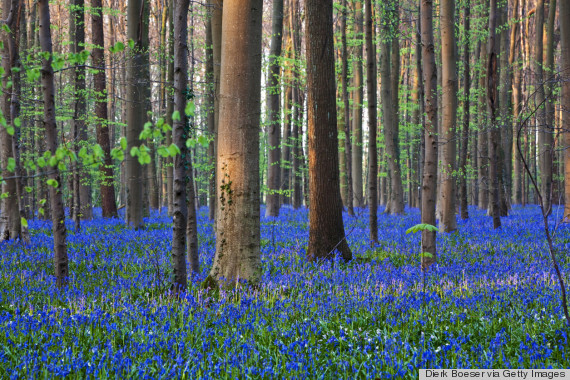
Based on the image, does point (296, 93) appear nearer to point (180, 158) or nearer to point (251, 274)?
point (251, 274)

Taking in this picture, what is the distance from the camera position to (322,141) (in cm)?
875

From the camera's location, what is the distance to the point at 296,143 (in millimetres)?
28734

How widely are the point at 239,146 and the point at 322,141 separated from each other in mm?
3048

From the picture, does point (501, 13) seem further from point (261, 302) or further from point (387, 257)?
point (261, 302)

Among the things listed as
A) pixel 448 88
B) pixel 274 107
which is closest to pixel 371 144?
pixel 448 88

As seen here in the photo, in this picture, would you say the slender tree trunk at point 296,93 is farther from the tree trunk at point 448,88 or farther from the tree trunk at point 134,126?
the tree trunk at point 448,88

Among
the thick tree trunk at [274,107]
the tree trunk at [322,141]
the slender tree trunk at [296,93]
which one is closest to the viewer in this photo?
the tree trunk at [322,141]

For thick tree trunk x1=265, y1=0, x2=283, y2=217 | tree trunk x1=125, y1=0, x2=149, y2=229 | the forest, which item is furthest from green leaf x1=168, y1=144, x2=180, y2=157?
thick tree trunk x1=265, y1=0, x2=283, y2=217

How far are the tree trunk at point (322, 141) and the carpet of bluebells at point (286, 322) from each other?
78 centimetres

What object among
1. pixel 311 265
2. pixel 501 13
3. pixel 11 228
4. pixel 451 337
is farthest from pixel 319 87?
pixel 501 13

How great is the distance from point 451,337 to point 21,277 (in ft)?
21.0

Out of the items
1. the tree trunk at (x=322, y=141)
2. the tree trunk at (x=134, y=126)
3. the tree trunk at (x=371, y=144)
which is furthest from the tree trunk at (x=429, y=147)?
the tree trunk at (x=134, y=126)

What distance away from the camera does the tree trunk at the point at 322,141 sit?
8.73 meters

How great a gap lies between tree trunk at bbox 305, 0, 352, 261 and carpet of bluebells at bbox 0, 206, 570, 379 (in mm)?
777
